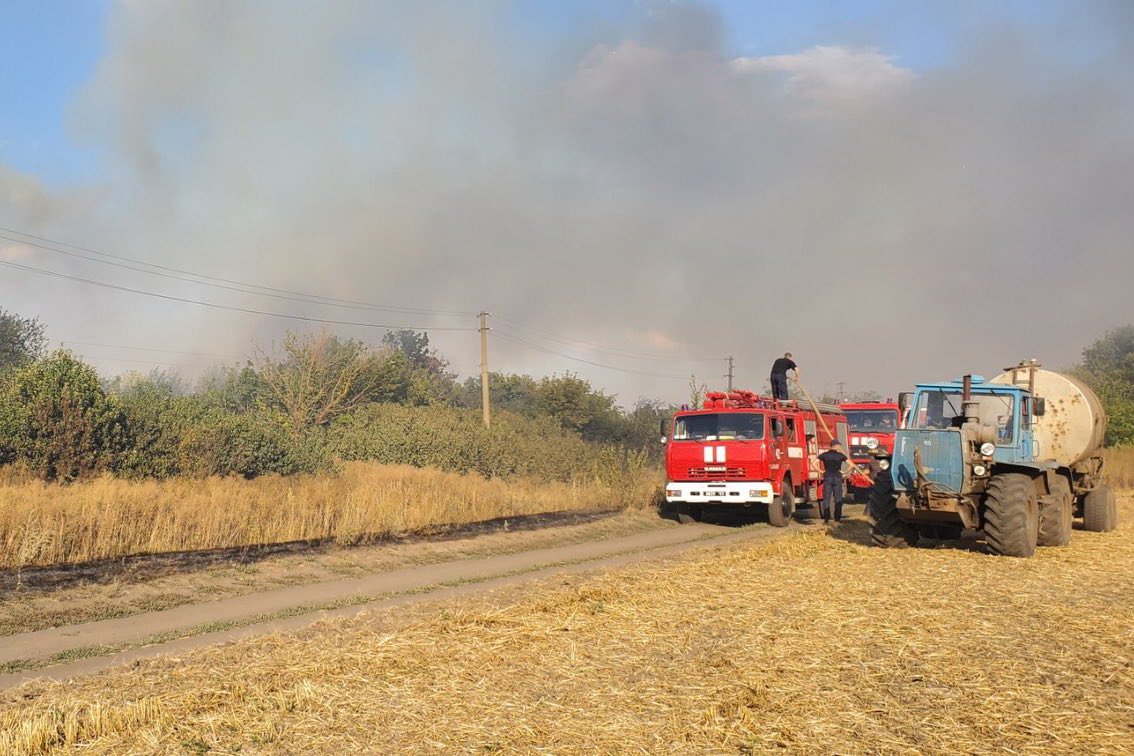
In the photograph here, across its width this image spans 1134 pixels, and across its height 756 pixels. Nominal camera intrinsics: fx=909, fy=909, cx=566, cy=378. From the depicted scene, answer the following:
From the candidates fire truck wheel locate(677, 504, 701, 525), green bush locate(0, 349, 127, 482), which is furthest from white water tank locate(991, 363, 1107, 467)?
green bush locate(0, 349, 127, 482)

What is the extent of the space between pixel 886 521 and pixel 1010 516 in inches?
90.0

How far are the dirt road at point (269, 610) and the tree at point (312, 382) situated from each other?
17092mm

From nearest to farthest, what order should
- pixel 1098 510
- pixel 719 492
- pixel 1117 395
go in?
pixel 1098 510 → pixel 719 492 → pixel 1117 395

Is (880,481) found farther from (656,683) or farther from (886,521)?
(656,683)

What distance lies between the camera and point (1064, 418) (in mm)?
18281

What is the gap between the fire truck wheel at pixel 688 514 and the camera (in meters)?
23.8

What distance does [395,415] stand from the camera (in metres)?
32.1

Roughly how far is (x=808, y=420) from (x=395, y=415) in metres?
14.8

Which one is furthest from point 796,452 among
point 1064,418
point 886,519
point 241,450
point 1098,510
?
point 241,450

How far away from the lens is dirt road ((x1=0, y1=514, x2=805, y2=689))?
915 cm

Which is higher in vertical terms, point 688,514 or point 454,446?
point 454,446

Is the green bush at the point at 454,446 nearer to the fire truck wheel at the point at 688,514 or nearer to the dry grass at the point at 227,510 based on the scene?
the dry grass at the point at 227,510

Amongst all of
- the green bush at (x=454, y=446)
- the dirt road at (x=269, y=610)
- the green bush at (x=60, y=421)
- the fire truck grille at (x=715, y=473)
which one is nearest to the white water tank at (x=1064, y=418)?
the fire truck grille at (x=715, y=473)

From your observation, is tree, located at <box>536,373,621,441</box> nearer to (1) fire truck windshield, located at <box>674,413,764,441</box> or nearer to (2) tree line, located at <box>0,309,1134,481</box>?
(2) tree line, located at <box>0,309,1134,481</box>
